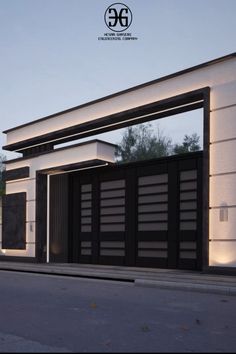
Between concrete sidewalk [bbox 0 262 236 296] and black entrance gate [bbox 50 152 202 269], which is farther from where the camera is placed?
black entrance gate [bbox 50 152 202 269]

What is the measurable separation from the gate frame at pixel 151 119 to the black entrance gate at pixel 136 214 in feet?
2.25

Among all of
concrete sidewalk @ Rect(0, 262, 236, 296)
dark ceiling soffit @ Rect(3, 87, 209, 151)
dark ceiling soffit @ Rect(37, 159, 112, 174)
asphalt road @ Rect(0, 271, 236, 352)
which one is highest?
dark ceiling soffit @ Rect(3, 87, 209, 151)

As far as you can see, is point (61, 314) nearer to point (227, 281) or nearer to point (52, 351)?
point (52, 351)

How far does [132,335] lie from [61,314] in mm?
2246

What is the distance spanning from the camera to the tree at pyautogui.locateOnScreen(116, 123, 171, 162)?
5247 cm

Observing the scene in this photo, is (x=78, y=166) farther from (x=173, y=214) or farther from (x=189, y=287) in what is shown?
(x=189, y=287)

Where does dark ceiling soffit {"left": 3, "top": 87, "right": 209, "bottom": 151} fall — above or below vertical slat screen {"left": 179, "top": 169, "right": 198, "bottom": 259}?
above


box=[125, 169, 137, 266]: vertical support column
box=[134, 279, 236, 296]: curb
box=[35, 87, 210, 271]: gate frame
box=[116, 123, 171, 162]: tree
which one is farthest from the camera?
box=[116, 123, 171, 162]: tree

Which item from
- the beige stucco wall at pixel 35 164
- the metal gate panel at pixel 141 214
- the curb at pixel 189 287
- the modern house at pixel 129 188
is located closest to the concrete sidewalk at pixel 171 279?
the curb at pixel 189 287

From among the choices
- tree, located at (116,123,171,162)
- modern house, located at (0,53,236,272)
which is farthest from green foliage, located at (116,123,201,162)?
modern house, located at (0,53,236,272)

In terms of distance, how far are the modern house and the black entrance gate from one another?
0.04 m

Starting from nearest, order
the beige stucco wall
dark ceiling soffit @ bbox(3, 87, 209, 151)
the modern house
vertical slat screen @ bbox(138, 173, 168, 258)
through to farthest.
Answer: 1. the modern house
2. dark ceiling soffit @ bbox(3, 87, 209, 151)
3. vertical slat screen @ bbox(138, 173, 168, 258)
4. the beige stucco wall

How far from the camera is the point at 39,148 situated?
79.3ft

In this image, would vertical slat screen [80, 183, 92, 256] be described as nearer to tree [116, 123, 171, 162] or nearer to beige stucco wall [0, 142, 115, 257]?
beige stucco wall [0, 142, 115, 257]
